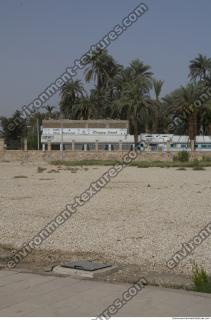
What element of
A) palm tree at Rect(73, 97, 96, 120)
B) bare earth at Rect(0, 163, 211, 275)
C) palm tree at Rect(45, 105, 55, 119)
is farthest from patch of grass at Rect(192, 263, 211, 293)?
palm tree at Rect(45, 105, 55, 119)

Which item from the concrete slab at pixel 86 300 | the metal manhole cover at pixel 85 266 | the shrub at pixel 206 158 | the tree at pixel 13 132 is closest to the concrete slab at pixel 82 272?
the metal manhole cover at pixel 85 266

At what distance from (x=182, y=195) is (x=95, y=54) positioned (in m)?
64.9

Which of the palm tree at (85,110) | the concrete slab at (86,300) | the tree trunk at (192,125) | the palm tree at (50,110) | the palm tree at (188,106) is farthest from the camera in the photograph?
the palm tree at (50,110)

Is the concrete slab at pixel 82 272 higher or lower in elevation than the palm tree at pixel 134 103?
lower

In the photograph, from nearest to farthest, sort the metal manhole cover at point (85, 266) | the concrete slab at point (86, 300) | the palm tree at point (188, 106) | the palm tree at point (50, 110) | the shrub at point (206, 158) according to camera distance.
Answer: the concrete slab at point (86, 300), the metal manhole cover at point (85, 266), the shrub at point (206, 158), the palm tree at point (188, 106), the palm tree at point (50, 110)

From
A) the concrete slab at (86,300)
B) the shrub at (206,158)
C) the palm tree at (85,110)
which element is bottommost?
the shrub at (206,158)

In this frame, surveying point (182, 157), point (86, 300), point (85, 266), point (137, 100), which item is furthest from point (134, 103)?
point (86, 300)

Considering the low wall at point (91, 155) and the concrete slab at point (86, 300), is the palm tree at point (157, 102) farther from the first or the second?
the concrete slab at point (86, 300)

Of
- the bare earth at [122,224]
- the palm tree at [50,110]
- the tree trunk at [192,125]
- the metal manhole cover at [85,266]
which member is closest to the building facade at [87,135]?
the tree trunk at [192,125]

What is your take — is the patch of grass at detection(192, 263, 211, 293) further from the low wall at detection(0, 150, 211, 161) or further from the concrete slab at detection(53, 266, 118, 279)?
the low wall at detection(0, 150, 211, 161)

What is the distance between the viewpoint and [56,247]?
9633 millimetres

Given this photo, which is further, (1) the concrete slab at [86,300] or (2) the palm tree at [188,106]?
(2) the palm tree at [188,106]

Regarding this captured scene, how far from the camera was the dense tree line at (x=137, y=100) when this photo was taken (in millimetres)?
76062

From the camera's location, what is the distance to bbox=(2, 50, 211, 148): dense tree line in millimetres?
→ 76062
